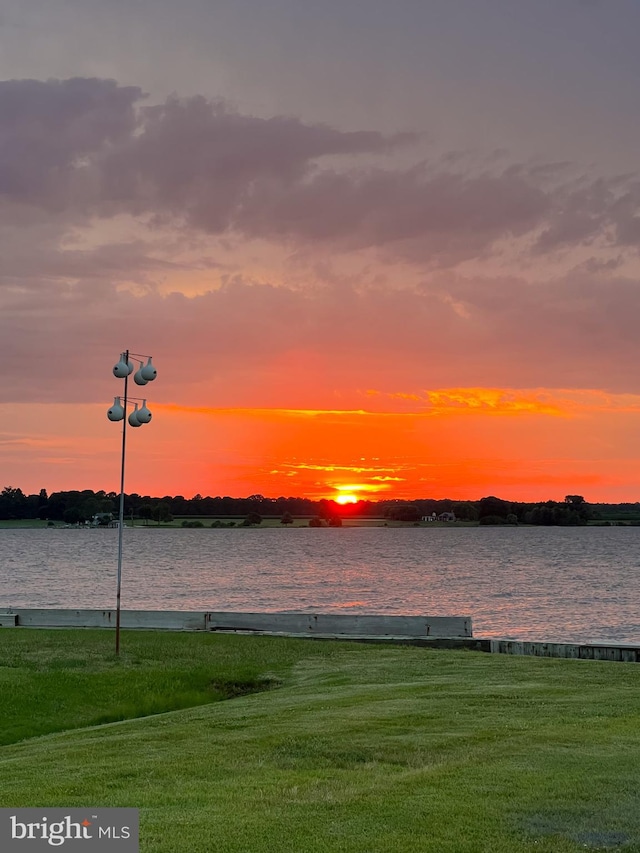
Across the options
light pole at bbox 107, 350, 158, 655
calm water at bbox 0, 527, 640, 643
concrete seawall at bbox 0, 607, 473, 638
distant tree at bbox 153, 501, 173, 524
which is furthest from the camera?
distant tree at bbox 153, 501, 173, 524

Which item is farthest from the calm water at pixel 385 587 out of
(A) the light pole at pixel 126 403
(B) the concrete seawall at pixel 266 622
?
(A) the light pole at pixel 126 403

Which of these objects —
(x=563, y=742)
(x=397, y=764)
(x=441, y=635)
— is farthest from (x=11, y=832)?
(x=441, y=635)

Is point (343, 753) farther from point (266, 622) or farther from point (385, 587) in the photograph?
point (385, 587)

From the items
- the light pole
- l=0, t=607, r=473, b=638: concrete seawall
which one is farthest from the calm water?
the light pole

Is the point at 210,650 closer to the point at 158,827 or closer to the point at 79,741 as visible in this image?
the point at 79,741

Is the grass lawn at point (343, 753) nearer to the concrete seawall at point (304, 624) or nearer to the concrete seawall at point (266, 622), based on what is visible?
the concrete seawall at point (304, 624)

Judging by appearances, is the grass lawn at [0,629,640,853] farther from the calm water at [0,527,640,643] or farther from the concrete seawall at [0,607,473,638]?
the calm water at [0,527,640,643]

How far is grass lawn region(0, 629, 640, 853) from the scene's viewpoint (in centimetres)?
753

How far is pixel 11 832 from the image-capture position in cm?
714

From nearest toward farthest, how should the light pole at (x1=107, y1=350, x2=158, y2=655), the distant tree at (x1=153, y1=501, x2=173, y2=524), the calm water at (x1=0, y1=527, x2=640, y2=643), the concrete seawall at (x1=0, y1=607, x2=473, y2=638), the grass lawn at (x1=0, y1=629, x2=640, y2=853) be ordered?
1. the grass lawn at (x1=0, y1=629, x2=640, y2=853)
2. the light pole at (x1=107, y1=350, x2=158, y2=655)
3. the concrete seawall at (x1=0, y1=607, x2=473, y2=638)
4. the calm water at (x1=0, y1=527, x2=640, y2=643)
5. the distant tree at (x1=153, y1=501, x2=173, y2=524)

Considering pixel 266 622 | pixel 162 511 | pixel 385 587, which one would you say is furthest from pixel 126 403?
pixel 162 511

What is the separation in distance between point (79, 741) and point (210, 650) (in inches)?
396

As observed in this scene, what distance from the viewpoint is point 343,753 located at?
10367 millimetres

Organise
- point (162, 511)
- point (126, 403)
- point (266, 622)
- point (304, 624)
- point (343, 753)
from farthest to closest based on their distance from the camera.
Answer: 1. point (162, 511)
2. point (266, 622)
3. point (304, 624)
4. point (126, 403)
5. point (343, 753)
